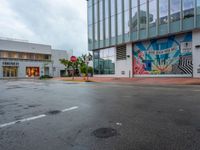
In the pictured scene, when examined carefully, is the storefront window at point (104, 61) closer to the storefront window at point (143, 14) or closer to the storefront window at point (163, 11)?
the storefront window at point (143, 14)

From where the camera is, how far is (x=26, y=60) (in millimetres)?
54156

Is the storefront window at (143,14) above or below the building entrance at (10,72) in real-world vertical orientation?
above

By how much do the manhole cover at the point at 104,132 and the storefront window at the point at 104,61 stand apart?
1055 inches

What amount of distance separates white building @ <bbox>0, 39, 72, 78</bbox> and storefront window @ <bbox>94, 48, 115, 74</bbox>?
2833cm

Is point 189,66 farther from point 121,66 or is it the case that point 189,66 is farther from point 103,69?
point 103,69

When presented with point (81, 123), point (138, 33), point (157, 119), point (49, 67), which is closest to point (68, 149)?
point (81, 123)

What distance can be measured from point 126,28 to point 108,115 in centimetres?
2433

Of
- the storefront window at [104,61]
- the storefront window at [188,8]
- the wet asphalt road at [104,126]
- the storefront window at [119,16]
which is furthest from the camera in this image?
the storefront window at [104,61]

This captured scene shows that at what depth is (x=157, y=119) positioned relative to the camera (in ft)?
13.6

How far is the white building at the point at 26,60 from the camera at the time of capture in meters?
49.9

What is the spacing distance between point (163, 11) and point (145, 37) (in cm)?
423

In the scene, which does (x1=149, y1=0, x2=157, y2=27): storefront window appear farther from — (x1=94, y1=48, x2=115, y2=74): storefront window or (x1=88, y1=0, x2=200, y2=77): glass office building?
(x1=94, y1=48, x2=115, y2=74): storefront window

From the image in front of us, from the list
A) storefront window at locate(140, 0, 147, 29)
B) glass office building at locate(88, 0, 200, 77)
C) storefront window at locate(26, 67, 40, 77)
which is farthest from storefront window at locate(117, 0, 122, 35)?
storefront window at locate(26, 67, 40, 77)

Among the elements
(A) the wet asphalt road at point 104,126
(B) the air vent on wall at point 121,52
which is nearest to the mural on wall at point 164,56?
(B) the air vent on wall at point 121,52
